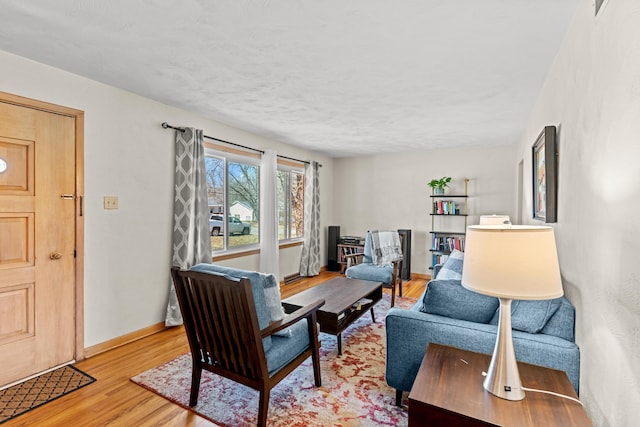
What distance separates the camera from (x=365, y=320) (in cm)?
349

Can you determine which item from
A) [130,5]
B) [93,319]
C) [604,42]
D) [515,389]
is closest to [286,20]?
[130,5]

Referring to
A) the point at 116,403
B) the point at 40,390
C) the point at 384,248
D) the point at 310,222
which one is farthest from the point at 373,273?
the point at 40,390

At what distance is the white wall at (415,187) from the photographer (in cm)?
509

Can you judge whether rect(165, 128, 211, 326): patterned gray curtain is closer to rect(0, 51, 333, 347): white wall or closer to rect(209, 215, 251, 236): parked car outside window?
rect(0, 51, 333, 347): white wall

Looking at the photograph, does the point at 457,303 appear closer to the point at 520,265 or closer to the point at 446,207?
the point at 520,265

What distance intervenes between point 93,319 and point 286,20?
109 inches

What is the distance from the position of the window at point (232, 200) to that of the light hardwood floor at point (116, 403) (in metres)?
1.61

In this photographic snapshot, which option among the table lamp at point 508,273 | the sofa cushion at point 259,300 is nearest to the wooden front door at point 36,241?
the sofa cushion at point 259,300

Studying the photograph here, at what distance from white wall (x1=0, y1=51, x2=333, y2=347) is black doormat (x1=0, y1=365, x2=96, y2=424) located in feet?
1.11

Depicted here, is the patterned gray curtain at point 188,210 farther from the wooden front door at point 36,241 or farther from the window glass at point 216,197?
the wooden front door at point 36,241

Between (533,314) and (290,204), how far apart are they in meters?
4.24

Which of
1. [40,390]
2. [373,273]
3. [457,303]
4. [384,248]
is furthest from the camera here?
[384,248]

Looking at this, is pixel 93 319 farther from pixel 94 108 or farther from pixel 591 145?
pixel 591 145

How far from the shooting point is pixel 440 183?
5230 mm
